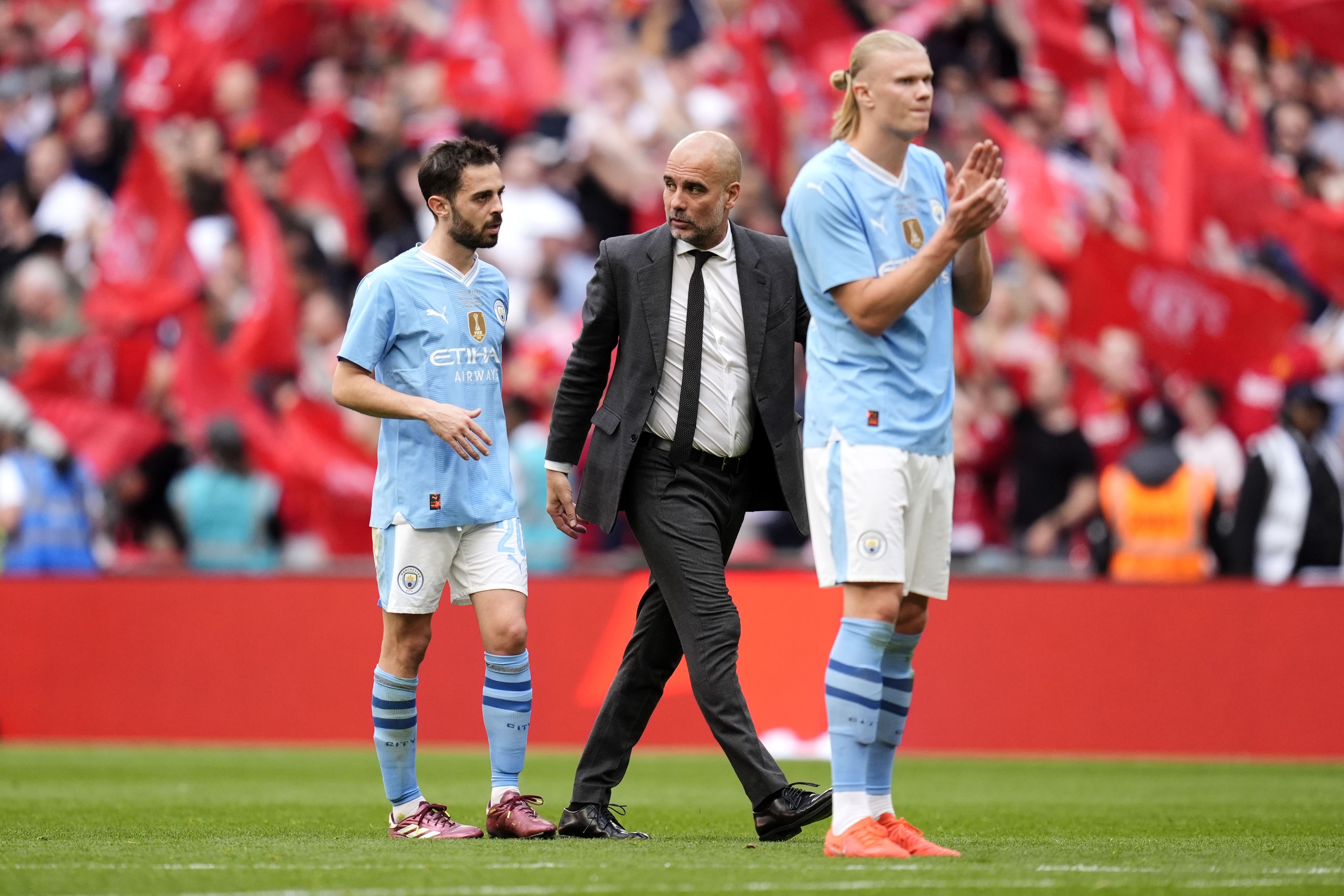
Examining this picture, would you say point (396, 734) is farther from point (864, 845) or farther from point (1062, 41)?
point (1062, 41)

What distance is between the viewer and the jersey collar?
6.74 meters

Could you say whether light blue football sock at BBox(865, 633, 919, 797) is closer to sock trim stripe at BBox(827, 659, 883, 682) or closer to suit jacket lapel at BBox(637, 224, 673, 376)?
sock trim stripe at BBox(827, 659, 883, 682)

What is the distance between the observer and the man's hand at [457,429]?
629 centimetres

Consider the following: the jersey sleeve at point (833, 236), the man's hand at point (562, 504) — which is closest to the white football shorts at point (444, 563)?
the man's hand at point (562, 504)

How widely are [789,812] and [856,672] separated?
0.85 metres

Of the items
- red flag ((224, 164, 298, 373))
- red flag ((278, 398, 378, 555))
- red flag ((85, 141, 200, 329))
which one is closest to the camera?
red flag ((278, 398, 378, 555))

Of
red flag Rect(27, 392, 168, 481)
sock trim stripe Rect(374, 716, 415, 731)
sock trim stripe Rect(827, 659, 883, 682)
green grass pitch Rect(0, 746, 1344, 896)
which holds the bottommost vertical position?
green grass pitch Rect(0, 746, 1344, 896)

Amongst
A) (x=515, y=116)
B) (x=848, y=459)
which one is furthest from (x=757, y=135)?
(x=848, y=459)

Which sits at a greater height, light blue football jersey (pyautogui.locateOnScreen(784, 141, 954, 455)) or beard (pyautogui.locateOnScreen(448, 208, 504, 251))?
beard (pyautogui.locateOnScreen(448, 208, 504, 251))

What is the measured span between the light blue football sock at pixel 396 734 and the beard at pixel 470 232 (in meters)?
1.59

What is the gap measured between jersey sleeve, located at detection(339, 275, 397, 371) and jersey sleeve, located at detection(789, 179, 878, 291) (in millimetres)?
1667

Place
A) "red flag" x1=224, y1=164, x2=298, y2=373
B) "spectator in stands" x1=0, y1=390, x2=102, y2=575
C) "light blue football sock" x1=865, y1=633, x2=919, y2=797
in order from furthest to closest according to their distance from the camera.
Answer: "red flag" x1=224, y1=164, x2=298, y2=373, "spectator in stands" x1=0, y1=390, x2=102, y2=575, "light blue football sock" x1=865, y1=633, x2=919, y2=797

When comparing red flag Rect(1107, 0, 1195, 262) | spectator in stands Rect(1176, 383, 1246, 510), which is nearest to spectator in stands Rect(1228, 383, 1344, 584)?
spectator in stands Rect(1176, 383, 1246, 510)

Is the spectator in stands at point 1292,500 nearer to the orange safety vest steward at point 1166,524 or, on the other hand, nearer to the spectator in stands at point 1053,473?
the orange safety vest steward at point 1166,524
